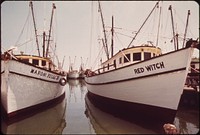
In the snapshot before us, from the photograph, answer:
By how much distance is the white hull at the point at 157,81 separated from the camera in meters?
8.02

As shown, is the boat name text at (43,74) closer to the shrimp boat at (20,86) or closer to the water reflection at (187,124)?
the shrimp boat at (20,86)

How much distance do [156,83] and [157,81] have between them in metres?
0.11

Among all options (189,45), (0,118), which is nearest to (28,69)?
(0,118)

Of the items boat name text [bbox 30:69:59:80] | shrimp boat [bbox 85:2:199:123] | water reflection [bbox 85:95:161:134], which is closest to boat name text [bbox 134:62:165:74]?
shrimp boat [bbox 85:2:199:123]

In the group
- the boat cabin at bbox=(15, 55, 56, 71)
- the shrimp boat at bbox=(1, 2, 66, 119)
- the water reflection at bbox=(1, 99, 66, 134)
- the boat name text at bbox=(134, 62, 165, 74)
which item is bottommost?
the water reflection at bbox=(1, 99, 66, 134)

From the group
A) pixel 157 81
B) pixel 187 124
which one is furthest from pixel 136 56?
pixel 187 124

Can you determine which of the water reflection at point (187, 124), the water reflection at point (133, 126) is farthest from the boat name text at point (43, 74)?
the water reflection at point (187, 124)

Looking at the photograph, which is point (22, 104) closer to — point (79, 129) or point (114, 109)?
point (79, 129)

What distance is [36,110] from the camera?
11633 millimetres

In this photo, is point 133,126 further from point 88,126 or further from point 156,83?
point 156,83

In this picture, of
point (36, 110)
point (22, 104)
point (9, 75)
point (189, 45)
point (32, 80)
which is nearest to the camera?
point (189, 45)

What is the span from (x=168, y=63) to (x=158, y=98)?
1.82m

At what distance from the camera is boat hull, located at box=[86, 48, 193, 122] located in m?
8.05

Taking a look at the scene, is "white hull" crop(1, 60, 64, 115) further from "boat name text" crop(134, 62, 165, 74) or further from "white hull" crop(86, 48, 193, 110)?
"boat name text" crop(134, 62, 165, 74)
